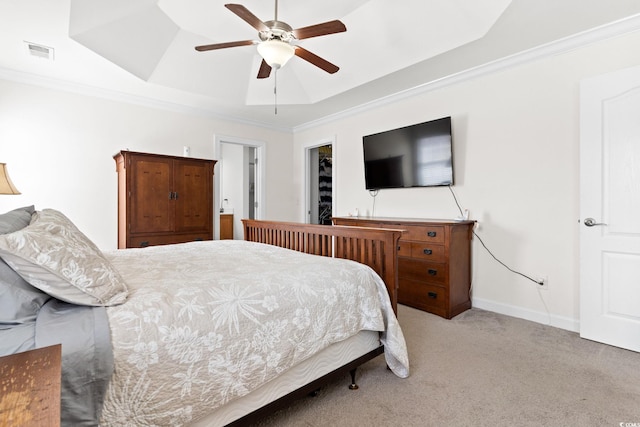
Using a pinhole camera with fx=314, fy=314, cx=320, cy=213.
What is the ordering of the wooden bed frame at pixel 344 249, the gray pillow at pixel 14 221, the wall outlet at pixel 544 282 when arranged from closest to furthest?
the gray pillow at pixel 14 221, the wooden bed frame at pixel 344 249, the wall outlet at pixel 544 282

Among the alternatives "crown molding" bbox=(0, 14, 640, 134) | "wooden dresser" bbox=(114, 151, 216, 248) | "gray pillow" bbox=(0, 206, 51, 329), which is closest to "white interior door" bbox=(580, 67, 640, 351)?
"crown molding" bbox=(0, 14, 640, 134)

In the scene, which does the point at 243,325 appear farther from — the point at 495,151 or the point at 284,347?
the point at 495,151

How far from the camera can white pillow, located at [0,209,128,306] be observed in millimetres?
1002

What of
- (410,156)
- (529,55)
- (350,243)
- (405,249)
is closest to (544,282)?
(405,249)

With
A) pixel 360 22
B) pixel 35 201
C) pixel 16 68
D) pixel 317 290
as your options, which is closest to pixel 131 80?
pixel 16 68

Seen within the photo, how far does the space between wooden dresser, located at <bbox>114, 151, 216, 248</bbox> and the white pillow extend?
96.2 inches

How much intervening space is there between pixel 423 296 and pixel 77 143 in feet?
13.8

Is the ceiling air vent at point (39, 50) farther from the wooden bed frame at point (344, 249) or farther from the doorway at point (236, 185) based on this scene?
the doorway at point (236, 185)

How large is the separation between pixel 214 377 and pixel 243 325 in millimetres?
206

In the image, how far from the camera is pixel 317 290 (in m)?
1.57

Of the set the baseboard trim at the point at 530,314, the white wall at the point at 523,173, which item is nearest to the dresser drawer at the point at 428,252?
the white wall at the point at 523,173

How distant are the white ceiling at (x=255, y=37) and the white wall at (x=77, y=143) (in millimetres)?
199

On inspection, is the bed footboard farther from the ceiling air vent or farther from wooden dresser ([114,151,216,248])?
the ceiling air vent

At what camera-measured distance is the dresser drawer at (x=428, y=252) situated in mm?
3055
